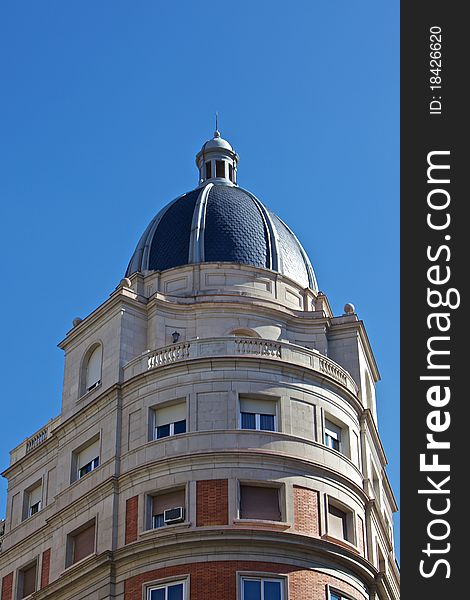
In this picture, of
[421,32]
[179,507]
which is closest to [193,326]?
[179,507]

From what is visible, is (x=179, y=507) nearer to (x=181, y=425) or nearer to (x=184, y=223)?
(x=181, y=425)

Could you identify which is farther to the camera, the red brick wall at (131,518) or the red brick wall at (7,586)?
the red brick wall at (7,586)

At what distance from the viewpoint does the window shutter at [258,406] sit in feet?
167

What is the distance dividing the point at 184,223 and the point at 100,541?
1757 cm

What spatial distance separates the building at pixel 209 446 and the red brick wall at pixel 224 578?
5 centimetres

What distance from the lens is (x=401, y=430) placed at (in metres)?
34.5

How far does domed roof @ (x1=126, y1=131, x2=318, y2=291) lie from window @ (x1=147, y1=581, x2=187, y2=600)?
1753cm

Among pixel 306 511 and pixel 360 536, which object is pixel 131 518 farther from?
pixel 360 536

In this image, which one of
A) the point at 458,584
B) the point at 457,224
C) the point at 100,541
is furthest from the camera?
the point at 100,541

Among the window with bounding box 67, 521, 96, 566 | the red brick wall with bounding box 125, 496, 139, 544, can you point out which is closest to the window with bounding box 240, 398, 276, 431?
the red brick wall with bounding box 125, 496, 139, 544

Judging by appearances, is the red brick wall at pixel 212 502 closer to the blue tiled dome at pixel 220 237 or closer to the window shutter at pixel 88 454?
the window shutter at pixel 88 454

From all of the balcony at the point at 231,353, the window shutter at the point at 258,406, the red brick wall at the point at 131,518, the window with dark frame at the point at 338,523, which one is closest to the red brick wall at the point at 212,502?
the red brick wall at the point at 131,518

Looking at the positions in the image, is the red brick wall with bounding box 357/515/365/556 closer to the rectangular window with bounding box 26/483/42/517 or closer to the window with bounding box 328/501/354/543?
the window with bounding box 328/501/354/543

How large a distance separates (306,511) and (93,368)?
41.3 ft
